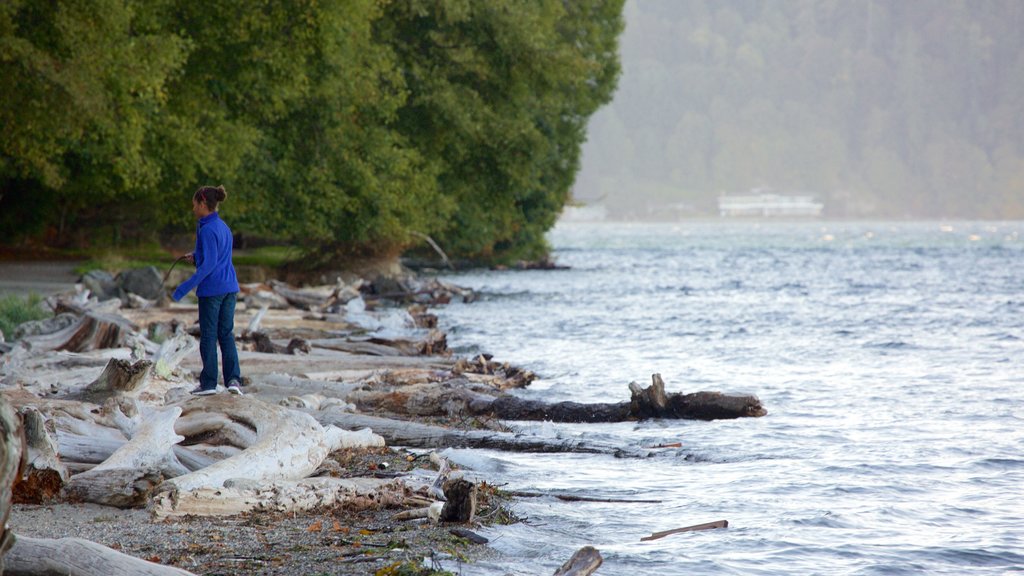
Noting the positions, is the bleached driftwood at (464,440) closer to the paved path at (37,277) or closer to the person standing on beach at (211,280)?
the person standing on beach at (211,280)

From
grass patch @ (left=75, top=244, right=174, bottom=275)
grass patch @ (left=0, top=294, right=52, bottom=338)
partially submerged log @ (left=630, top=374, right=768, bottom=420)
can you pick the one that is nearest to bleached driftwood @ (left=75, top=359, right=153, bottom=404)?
partially submerged log @ (left=630, top=374, right=768, bottom=420)

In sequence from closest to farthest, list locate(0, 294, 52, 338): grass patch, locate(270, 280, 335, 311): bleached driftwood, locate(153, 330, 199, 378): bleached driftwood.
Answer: locate(153, 330, 199, 378): bleached driftwood, locate(0, 294, 52, 338): grass patch, locate(270, 280, 335, 311): bleached driftwood

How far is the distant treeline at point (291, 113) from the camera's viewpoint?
2248 cm

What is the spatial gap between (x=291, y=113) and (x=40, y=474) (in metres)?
27.3

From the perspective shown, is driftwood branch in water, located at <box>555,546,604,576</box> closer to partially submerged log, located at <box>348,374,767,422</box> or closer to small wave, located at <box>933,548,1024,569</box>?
small wave, located at <box>933,548,1024,569</box>

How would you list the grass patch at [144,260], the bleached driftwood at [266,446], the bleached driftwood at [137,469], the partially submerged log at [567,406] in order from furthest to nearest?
the grass patch at [144,260]
the partially submerged log at [567,406]
the bleached driftwood at [266,446]
the bleached driftwood at [137,469]

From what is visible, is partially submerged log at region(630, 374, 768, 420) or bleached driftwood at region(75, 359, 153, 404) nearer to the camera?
bleached driftwood at region(75, 359, 153, 404)

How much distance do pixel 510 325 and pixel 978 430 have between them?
567 inches

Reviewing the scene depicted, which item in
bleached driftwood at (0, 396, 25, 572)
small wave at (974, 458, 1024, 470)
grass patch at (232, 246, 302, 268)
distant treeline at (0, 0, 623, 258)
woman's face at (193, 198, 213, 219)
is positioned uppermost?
distant treeline at (0, 0, 623, 258)

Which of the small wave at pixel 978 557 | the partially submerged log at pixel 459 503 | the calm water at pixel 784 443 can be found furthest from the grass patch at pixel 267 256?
the small wave at pixel 978 557

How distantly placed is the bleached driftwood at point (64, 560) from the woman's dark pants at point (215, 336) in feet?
18.4

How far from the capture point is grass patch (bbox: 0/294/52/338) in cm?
1656

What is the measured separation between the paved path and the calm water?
806cm

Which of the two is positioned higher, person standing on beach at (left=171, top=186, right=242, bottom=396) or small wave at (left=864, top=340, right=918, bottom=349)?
person standing on beach at (left=171, top=186, right=242, bottom=396)
